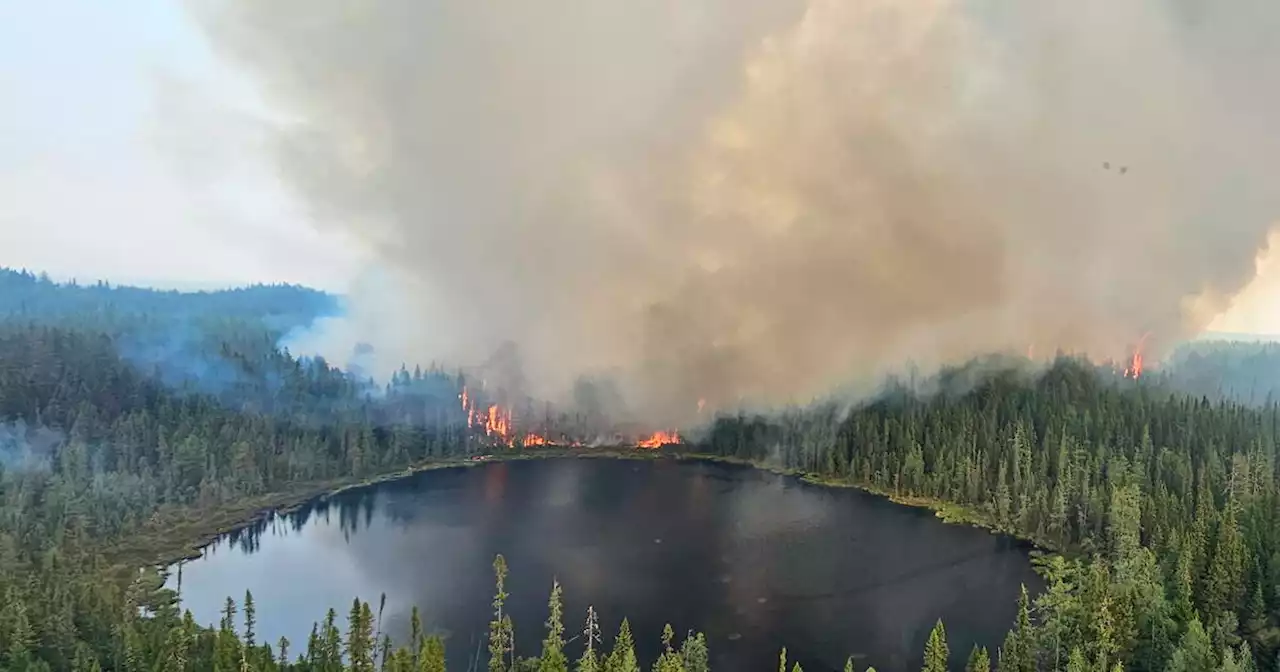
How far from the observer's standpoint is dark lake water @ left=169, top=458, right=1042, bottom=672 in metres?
61.7

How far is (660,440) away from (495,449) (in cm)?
3350

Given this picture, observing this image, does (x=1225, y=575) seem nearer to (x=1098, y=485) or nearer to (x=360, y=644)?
(x=1098, y=485)

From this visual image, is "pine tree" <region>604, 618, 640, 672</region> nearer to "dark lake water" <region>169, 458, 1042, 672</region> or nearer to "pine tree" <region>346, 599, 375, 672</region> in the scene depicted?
"dark lake water" <region>169, 458, 1042, 672</region>

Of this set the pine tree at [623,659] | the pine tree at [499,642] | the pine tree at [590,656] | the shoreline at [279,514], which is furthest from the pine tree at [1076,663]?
the shoreline at [279,514]

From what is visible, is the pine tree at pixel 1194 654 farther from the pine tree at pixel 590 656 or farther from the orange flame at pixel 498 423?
the orange flame at pixel 498 423

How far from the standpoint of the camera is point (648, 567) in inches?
3209

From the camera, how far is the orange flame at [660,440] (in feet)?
541

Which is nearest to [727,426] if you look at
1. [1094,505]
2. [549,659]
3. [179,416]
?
[1094,505]

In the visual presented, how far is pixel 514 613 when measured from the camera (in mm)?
64938

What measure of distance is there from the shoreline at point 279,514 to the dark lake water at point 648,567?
241 cm

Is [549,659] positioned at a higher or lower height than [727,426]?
lower

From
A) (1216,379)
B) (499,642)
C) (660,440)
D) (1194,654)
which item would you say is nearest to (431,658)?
(499,642)

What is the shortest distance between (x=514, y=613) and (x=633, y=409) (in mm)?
110555

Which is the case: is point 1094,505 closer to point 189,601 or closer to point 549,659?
point 549,659
